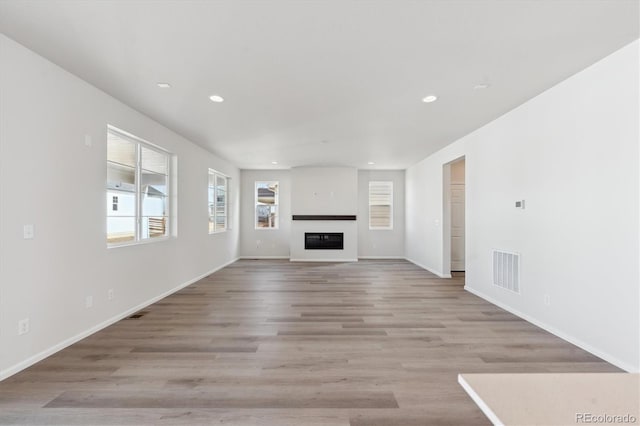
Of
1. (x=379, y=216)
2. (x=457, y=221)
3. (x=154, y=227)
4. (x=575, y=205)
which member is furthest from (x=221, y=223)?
(x=575, y=205)

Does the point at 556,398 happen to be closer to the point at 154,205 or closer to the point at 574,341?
the point at 574,341

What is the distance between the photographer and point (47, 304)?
2.73 metres

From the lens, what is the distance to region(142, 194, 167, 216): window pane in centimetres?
441

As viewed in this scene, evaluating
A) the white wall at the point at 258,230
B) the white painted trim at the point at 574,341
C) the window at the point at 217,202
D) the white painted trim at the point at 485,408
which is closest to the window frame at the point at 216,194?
the window at the point at 217,202

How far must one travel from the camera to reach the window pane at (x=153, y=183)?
4.39m

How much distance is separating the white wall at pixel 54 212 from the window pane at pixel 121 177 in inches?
8.4

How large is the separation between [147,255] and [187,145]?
2.19 m

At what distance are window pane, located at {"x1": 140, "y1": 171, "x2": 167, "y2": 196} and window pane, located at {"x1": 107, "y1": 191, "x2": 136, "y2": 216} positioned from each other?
0.99 ft

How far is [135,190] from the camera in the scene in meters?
4.18

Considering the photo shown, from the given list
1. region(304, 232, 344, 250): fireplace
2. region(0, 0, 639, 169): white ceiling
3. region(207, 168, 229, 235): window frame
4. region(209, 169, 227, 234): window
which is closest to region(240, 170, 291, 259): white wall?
region(304, 232, 344, 250): fireplace

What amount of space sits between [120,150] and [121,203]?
682 mm

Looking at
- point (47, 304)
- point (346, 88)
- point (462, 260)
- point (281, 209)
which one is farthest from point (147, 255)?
point (462, 260)

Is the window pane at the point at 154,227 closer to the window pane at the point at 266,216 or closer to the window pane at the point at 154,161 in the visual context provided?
the window pane at the point at 154,161

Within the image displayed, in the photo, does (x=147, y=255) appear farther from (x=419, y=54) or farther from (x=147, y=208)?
(x=419, y=54)
